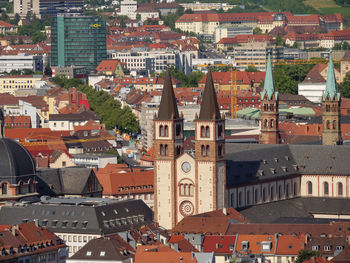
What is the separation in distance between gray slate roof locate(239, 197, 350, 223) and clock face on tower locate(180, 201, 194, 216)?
14.1 feet

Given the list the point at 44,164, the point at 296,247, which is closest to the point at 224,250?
the point at 296,247

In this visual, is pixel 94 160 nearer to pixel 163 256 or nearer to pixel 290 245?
pixel 290 245

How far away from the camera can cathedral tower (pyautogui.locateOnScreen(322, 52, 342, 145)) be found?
17338cm

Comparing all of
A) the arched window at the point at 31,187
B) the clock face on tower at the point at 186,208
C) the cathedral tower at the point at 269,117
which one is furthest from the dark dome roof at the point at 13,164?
the cathedral tower at the point at 269,117

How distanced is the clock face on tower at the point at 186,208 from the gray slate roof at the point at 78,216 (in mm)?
3518

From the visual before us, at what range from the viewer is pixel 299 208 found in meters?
154

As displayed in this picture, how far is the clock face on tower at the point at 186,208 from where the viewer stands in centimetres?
14500

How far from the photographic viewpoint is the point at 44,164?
591ft

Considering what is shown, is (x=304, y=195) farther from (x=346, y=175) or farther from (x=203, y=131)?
(x=203, y=131)

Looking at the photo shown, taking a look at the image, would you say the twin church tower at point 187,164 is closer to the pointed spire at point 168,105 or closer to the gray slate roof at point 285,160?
the pointed spire at point 168,105

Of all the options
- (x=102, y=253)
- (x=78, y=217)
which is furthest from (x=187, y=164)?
(x=102, y=253)

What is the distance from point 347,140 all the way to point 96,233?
54765mm

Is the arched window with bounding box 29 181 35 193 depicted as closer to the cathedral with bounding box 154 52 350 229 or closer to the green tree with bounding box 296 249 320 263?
the cathedral with bounding box 154 52 350 229

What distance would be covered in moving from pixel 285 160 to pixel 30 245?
36027 millimetres
